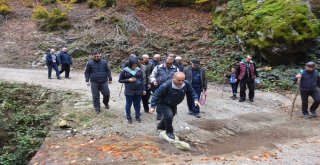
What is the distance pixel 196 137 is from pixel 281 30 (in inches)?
386

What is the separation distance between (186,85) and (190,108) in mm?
3310

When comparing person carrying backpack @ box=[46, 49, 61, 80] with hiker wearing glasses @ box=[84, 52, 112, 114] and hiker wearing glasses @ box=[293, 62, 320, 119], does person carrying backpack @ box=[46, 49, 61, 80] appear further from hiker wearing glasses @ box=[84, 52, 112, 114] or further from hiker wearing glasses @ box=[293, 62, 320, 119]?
hiker wearing glasses @ box=[293, 62, 320, 119]

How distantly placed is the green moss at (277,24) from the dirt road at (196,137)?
4.60 metres

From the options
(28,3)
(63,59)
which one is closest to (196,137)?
(63,59)

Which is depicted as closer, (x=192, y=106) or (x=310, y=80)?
(x=192, y=106)

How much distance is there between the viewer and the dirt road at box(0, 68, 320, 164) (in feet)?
26.8

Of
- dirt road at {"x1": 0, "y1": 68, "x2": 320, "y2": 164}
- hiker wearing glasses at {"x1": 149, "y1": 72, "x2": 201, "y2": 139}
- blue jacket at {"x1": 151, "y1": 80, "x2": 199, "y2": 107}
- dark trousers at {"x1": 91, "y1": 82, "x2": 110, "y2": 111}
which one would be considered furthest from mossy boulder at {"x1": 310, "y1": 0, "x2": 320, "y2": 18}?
blue jacket at {"x1": 151, "y1": 80, "x2": 199, "y2": 107}

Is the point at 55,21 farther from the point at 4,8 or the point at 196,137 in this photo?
the point at 196,137

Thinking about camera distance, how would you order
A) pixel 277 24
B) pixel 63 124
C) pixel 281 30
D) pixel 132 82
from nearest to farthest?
pixel 63 124, pixel 132 82, pixel 281 30, pixel 277 24

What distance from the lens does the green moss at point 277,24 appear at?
17578mm

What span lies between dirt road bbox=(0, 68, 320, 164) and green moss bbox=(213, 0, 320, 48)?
4.60 m

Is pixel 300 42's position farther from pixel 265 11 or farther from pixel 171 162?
pixel 171 162

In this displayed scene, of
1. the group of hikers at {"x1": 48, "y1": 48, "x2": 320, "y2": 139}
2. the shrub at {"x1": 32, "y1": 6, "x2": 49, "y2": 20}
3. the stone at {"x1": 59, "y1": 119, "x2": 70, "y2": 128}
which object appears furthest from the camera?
the shrub at {"x1": 32, "y1": 6, "x2": 49, "y2": 20}

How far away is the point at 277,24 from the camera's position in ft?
58.2
